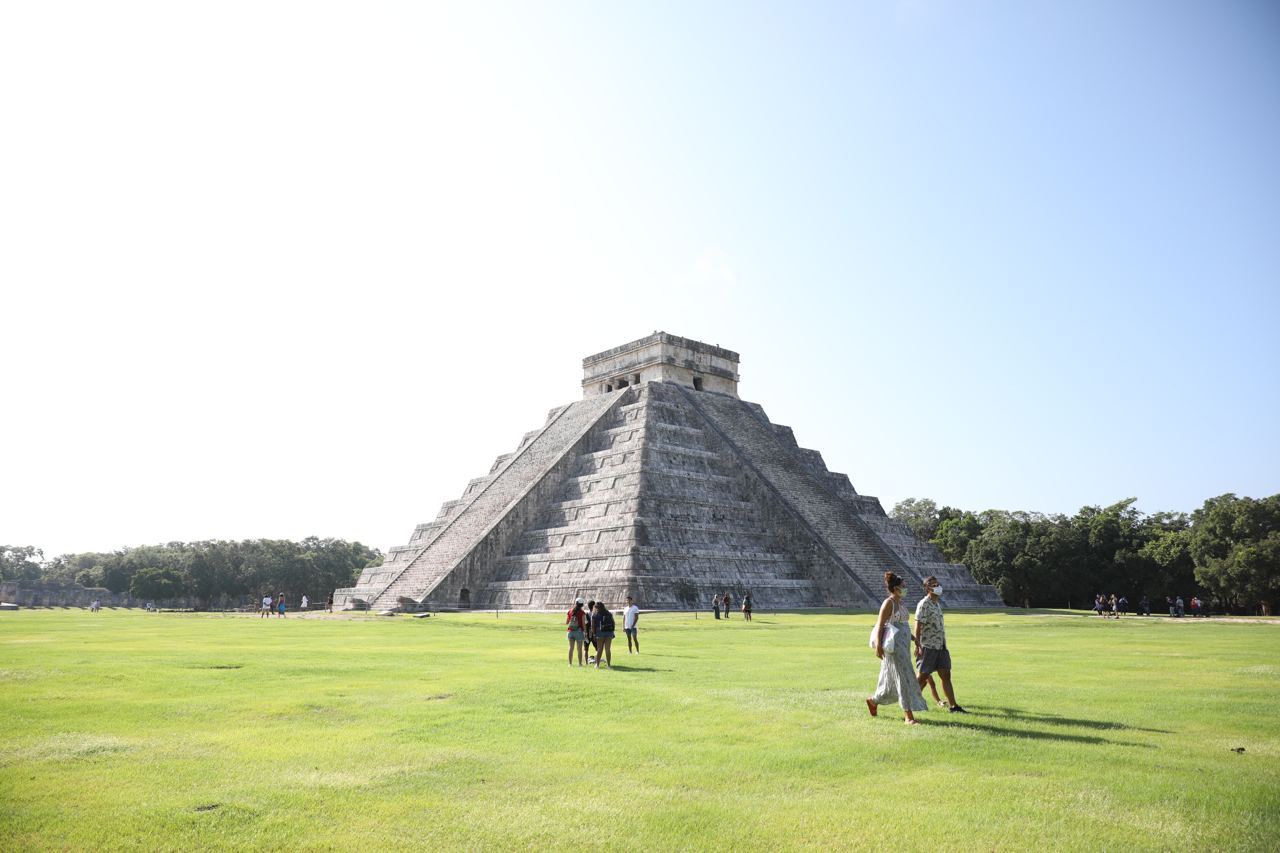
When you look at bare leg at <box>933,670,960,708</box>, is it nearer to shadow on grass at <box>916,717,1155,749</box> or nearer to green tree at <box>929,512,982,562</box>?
shadow on grass at <box>916,717,1155,749</box>

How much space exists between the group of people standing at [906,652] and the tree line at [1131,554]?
128ft

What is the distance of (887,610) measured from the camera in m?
8.09

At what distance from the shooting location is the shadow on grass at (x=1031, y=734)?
675 cm

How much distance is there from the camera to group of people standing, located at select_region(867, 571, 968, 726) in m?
7.82

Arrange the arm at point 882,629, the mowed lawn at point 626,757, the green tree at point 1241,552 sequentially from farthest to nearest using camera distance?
the green tree at point 1241,552 < the arm at point 882,629 < the mowed lawn at point 626,757

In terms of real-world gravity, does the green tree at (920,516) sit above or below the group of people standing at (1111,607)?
above

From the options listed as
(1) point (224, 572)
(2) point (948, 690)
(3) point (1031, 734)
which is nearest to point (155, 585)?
(1) point (224, 572)

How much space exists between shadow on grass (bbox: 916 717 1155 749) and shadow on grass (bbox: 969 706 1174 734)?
44 cm

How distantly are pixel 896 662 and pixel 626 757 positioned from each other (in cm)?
286

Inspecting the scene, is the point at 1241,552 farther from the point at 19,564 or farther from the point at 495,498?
the point at 19,564

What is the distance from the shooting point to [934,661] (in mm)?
8555

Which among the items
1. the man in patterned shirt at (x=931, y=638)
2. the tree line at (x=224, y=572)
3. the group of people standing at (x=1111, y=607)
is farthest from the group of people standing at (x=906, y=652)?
the tree line at (x=224, y=572)

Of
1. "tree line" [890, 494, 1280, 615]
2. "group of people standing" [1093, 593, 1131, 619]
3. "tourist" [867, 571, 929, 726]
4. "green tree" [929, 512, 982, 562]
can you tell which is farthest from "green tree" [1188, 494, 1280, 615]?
"tourist" [867, 571, 929, 726]

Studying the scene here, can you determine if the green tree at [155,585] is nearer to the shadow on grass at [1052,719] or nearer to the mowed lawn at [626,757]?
the mowed lawn at [626,757]
